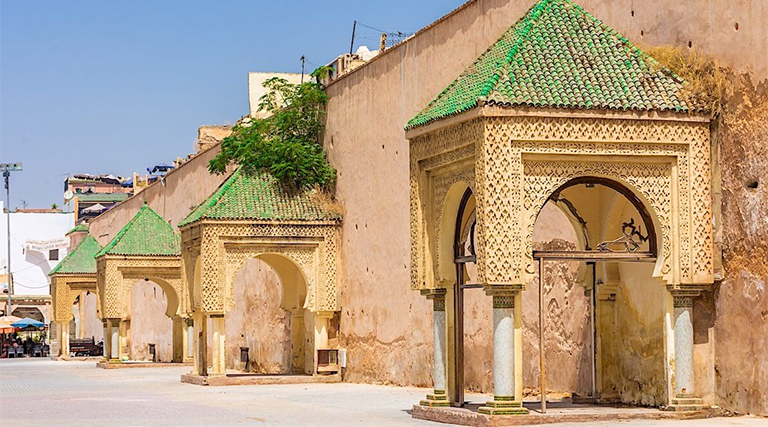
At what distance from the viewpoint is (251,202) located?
24094 mm

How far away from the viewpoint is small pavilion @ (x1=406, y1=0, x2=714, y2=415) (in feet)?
43.5

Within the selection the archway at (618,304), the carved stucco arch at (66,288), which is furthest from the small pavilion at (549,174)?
the carved stucco arch at (66,288)

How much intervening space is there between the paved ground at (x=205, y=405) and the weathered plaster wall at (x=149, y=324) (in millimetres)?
12475

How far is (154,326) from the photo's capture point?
1615 inches

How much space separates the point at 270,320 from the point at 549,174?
1604 centimetres

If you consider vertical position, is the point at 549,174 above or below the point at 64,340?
above

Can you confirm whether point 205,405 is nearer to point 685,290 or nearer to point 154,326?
point 685,290

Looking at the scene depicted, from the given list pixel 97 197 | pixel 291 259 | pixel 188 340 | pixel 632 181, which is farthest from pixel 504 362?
pixel 97 197

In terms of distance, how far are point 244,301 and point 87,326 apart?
26999 mm

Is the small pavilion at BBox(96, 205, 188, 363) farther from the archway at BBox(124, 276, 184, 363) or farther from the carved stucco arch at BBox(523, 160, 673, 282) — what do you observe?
the carved stucco arch at BBox(523, 160, 673, 282)

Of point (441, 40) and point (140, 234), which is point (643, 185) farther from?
point (140, 234)

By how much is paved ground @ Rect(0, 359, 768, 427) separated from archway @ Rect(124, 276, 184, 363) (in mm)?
8399

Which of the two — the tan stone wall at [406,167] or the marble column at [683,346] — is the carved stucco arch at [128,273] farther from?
the marble column at [683,346]

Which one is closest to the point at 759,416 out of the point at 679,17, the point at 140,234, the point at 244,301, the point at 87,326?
the point at 679,17
